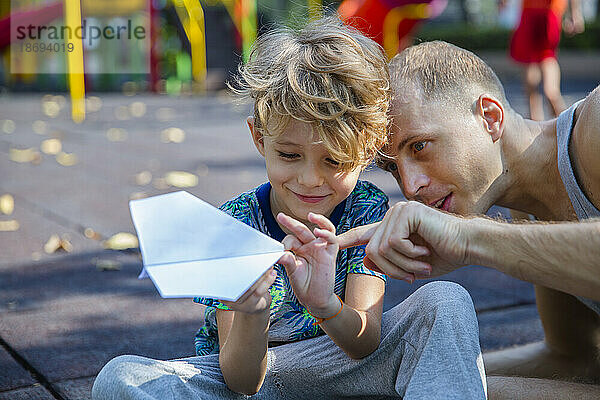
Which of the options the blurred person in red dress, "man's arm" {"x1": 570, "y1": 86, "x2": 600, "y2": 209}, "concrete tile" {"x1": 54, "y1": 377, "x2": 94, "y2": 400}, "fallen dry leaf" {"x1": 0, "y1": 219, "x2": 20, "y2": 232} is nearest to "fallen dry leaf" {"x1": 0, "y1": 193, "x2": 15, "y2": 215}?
"fallen dry leaf" {"x1": 0, "y1": 219, "x2": 20, "y2": 232}

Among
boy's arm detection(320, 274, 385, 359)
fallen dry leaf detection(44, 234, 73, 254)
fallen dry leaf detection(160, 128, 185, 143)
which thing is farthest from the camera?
fallen dry leaf detection(160, 128, 185, 143)

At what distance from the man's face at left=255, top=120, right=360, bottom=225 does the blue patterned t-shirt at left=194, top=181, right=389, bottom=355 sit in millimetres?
95

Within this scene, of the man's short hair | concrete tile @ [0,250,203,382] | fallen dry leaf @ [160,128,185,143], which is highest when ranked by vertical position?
the man's short hair

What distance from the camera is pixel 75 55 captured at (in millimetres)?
8422

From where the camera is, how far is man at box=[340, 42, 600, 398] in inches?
64.4

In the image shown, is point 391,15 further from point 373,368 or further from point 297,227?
point 297,227

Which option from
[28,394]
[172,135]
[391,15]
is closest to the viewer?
[28,394]

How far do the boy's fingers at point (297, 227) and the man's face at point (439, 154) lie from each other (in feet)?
1.53

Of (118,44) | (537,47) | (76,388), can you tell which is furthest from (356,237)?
(118,44)

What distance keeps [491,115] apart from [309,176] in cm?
62

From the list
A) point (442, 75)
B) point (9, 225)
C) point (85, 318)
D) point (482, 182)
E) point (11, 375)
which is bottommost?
point (9, 225)

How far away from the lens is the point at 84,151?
6.99 meters

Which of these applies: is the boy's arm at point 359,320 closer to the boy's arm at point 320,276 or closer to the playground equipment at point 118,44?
the boy's arm at point 320,276

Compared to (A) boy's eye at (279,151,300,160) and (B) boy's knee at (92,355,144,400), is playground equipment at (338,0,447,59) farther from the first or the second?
(B) boy's knee at (92,355,144,400)
